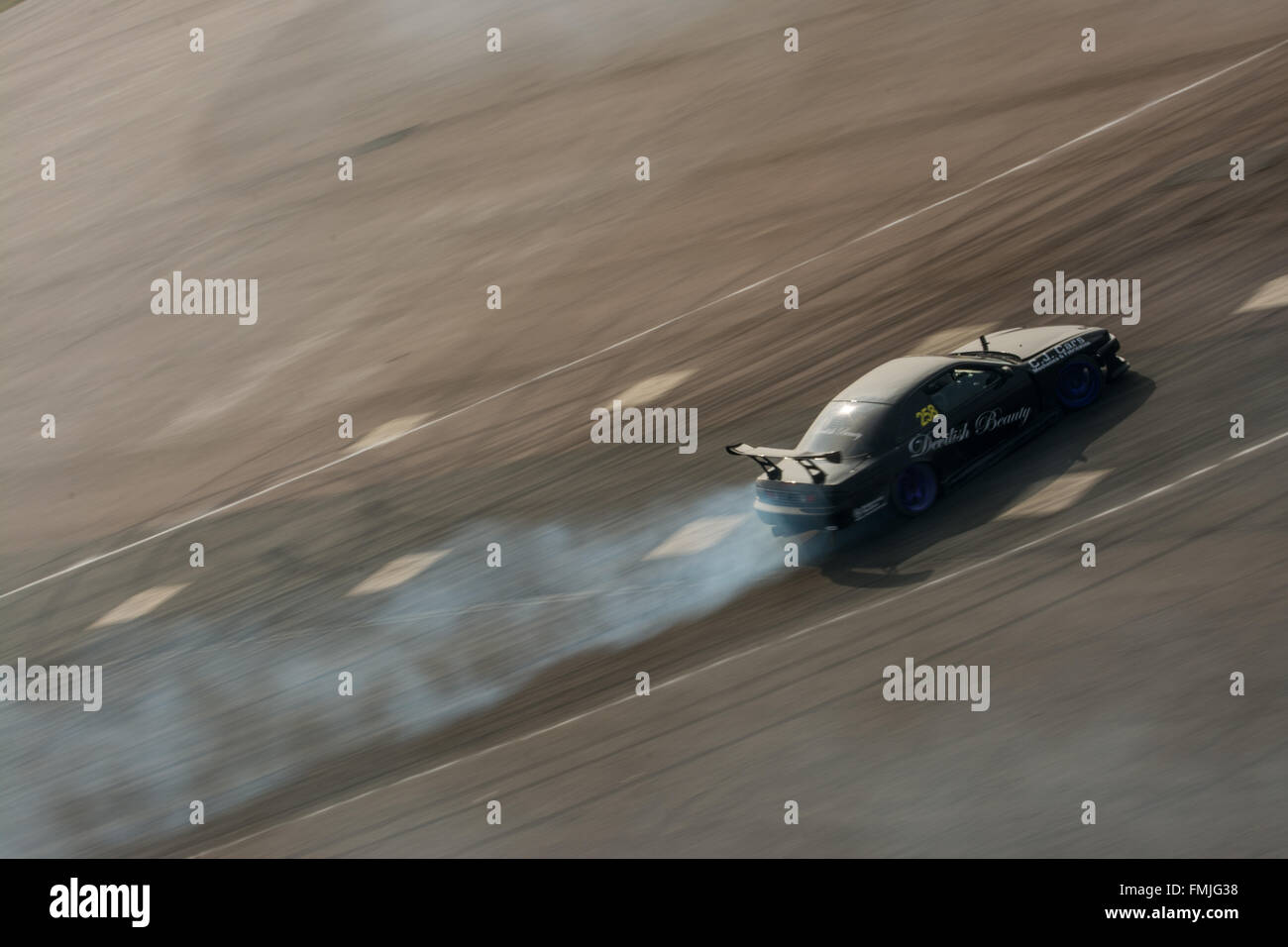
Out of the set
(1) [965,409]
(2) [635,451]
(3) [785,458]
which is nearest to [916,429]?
(1) [965,409]

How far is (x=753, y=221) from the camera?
1750 cm

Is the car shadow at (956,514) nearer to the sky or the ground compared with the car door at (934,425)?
nearer to the ground

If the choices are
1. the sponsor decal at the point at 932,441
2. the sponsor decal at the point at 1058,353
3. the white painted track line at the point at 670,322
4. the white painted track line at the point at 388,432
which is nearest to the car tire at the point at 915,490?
the sponsor decal at the point at 932,441

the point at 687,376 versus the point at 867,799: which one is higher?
the point at 687,376

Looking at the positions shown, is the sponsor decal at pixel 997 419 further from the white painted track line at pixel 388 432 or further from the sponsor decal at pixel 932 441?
the white painted track line at pixel 388 432

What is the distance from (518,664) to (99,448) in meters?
9.32

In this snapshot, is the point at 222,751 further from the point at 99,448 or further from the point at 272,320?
the point at 272,320

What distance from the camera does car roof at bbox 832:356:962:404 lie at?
11.2 metres

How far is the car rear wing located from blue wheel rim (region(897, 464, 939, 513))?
2.06 feet

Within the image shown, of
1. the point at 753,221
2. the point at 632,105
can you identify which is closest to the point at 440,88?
the point at 632,105

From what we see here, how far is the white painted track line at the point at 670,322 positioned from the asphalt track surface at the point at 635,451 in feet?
0.33

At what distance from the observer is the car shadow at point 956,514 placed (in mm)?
10859

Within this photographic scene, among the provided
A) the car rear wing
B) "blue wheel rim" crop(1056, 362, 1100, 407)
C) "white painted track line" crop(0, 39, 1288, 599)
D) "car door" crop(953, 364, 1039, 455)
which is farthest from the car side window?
"white painted track line" crop(0, 39, 1288, 599)

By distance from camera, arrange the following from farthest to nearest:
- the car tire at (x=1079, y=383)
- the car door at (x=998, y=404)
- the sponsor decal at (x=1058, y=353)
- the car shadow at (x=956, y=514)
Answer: the car tire at (x=1079, y=383) < the sponsor decal at (x=1058, y=353) < the car door at (x=998, y=404) < the car shadow at (x=956, y=514)
